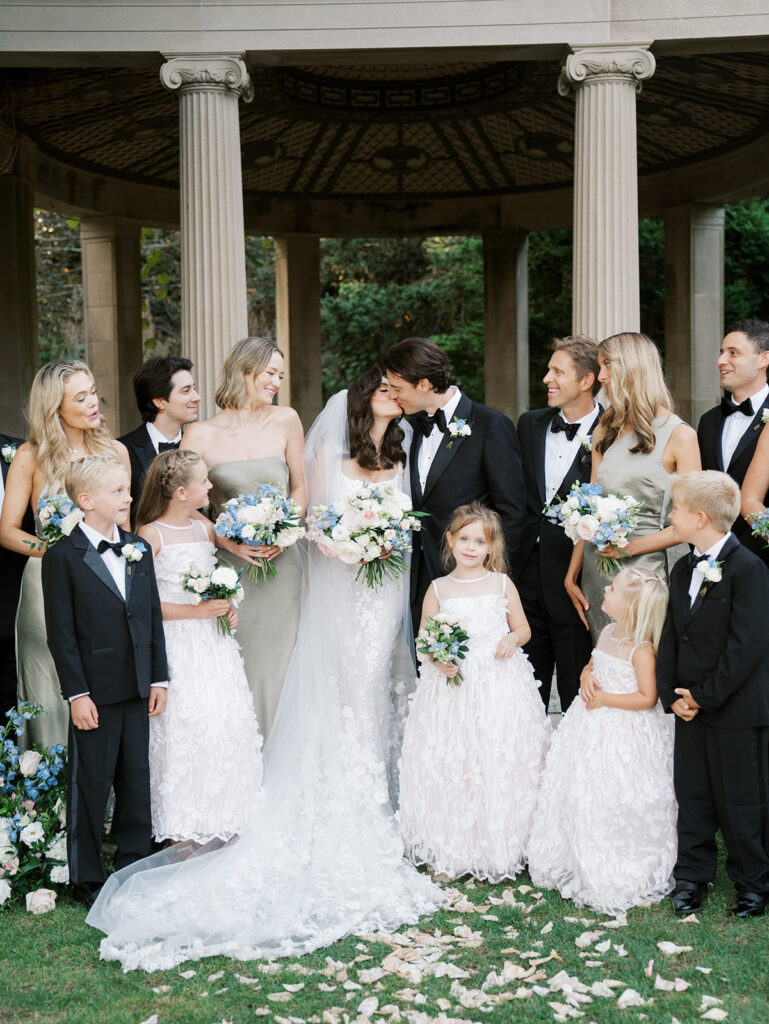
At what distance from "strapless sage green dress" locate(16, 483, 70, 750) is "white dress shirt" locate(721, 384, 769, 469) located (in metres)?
4.37

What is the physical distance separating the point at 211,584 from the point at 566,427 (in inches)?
101

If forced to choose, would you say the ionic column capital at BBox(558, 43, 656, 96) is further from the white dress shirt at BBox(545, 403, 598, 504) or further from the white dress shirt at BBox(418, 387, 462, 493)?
the white dress shirt at BBox(418, 387, 462, 493)

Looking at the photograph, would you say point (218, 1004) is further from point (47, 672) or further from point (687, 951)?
point (47, 672)

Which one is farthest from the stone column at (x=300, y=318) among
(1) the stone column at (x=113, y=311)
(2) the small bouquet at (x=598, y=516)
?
(2) the small bouquet at (x=598, y=516)

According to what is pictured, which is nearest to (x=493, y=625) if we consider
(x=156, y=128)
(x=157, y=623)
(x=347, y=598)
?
(x=347, y=598)

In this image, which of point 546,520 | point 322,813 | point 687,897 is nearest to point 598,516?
point 546,520

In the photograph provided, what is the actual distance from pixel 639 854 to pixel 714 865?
1.26 feet

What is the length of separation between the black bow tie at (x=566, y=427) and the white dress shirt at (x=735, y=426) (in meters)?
0.93

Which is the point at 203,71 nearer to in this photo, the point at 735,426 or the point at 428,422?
the point at 428,422

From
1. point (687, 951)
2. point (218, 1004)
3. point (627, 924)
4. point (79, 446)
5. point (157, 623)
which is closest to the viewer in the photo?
point (218, 1004)

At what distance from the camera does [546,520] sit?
720 centimetres

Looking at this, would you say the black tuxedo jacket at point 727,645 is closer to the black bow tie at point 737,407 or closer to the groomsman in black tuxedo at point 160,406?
the black bow tie at point 737,407

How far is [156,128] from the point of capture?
60.8 feet

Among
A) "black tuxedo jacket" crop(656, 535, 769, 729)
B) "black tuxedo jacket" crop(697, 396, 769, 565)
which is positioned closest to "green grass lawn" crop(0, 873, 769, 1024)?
"black tuxedo jacket" crop(656, 535, 769, 729)
